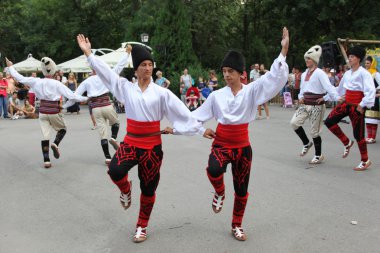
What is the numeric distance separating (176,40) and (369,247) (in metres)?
21.2

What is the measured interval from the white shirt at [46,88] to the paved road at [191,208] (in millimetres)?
1301

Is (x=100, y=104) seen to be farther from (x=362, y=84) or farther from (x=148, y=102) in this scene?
(x=362, y=84)

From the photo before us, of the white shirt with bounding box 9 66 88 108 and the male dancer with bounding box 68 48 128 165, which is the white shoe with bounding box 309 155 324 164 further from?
Result: the white shirt with bounding box 9 66 88 108

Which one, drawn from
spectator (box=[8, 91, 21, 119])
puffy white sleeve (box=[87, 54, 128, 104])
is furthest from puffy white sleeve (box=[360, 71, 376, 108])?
spectator (box=[8, 91, 21, 119])

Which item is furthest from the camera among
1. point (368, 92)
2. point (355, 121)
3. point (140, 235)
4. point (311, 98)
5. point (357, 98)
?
point (311, 98)

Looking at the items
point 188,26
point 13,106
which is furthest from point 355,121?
point 188,26

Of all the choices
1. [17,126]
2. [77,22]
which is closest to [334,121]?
[17,126]

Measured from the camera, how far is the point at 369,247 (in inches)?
168

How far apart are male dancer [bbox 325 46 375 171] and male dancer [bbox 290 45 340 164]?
28cm

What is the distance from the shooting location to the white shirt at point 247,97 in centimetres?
429

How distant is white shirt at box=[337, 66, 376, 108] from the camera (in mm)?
7316

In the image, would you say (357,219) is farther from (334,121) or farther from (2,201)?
(2,201)

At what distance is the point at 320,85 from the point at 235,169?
3914mm

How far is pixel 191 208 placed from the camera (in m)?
5.56
